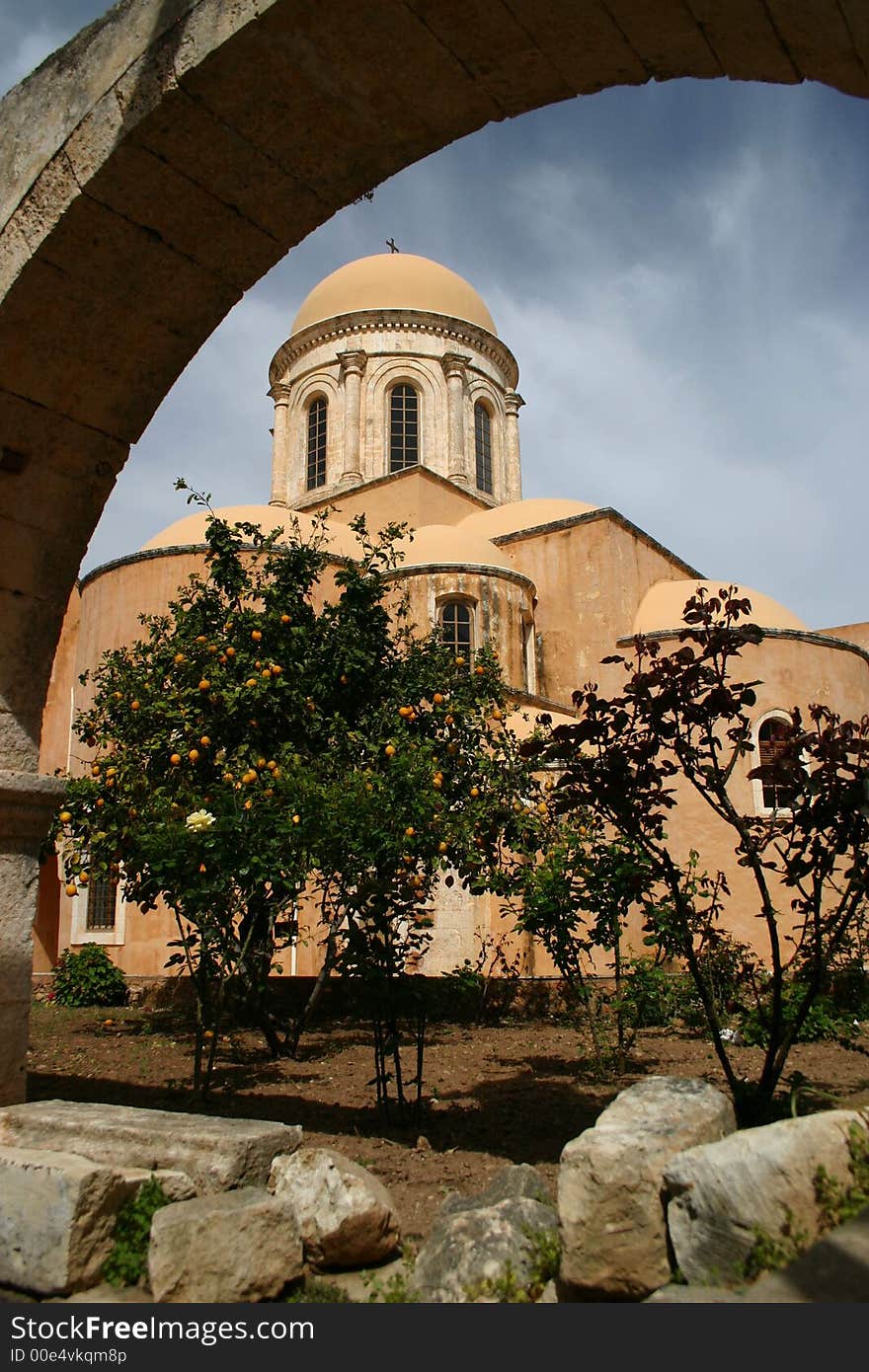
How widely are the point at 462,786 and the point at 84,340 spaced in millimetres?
4762

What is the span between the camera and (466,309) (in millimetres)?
22562

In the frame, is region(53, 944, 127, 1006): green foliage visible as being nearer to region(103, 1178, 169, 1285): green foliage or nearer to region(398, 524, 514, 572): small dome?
region(398, 524, 514, 572): small dome

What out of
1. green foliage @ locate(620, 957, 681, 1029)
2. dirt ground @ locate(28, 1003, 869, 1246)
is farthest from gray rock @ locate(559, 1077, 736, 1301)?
green foliage @ locate(620, 957, 681, 1029)

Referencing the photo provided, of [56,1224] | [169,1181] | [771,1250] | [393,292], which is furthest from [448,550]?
[771,1250]

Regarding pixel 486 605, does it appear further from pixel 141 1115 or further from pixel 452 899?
pixel 141 1115

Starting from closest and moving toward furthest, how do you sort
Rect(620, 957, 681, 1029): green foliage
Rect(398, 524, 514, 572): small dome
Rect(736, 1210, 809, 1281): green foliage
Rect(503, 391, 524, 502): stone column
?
Rect(736, 1210, 809, 1281): green foliage < Rect(620, 957, 681, 1029): green foliage < Rect(398, 524, 514, 572): small dome < Rect(503, 391, 524, 502): stone column

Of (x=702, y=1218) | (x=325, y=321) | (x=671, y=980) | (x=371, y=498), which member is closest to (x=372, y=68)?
(x=702, y=1218)

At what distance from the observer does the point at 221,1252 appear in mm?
2713

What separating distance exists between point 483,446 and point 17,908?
1952cm

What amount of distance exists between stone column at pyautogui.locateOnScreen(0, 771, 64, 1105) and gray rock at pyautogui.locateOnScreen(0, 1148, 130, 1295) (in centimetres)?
74

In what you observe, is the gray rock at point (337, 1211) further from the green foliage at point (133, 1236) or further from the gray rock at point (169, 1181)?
the green foliage at point (133, 1236)

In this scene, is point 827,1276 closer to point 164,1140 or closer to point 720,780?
point 164,1140

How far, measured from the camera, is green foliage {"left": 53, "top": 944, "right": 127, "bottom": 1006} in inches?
492

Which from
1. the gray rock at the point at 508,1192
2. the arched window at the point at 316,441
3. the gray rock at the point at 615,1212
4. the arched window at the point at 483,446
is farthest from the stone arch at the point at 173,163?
the arched window at the point at 483,446
